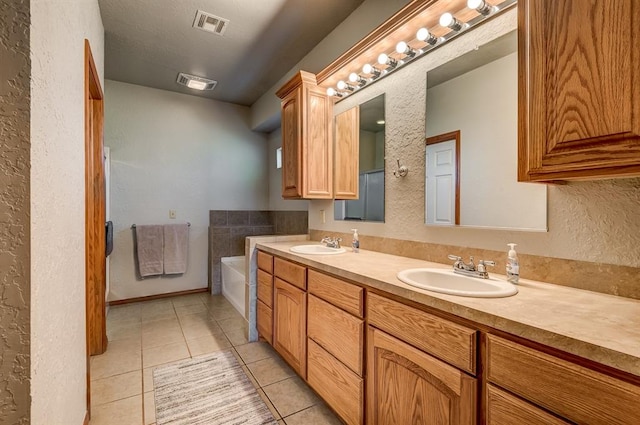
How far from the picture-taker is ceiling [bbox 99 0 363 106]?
7.04ft

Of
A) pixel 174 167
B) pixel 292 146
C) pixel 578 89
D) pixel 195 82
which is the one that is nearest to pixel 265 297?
pixel 292 146

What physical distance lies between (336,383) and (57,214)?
4.65 feet

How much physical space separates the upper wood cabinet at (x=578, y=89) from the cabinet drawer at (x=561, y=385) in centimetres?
56

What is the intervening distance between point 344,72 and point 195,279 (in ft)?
10.7

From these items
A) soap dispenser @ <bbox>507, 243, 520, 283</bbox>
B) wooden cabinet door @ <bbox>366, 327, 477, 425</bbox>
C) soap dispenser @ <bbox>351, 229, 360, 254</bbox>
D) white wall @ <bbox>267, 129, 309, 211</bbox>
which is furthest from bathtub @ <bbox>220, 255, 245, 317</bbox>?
soap dispenser @ <bbox>507, 243, 520, 283</bbox>

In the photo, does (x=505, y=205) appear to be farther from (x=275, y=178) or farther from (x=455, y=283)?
(x=275, y=178)

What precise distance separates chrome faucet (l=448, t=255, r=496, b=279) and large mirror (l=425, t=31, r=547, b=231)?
205 mm

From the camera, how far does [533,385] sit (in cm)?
75

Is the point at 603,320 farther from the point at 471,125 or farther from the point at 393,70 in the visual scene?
the point at 393,70

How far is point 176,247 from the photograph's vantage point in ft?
12.2

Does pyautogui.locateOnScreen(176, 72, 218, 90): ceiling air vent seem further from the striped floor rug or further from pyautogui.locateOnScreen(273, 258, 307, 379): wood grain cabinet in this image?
the striped floor rug

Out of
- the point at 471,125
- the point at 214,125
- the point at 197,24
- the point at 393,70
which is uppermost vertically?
the point at 197,24

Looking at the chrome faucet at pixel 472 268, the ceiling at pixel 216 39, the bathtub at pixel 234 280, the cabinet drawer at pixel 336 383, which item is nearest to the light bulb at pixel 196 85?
the ceiling at pixel 216 39

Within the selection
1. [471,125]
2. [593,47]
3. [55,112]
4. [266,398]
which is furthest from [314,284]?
[593,47]
